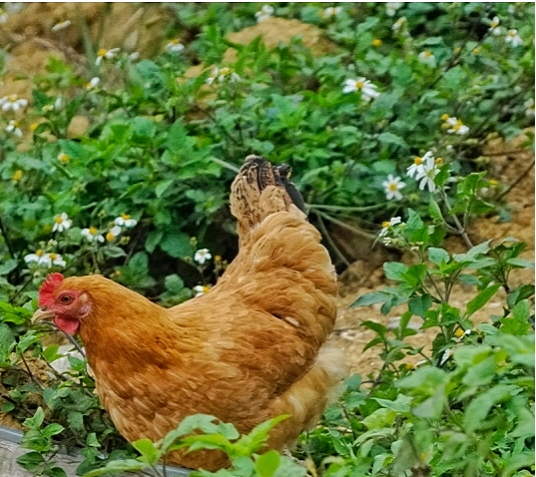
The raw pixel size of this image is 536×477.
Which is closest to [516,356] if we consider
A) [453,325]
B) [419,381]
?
[419,381]

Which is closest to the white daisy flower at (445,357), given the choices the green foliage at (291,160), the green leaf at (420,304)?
the green foliage at (291,160)

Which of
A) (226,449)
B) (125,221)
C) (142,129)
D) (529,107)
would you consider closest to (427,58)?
(529,107)

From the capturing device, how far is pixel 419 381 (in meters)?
1.65

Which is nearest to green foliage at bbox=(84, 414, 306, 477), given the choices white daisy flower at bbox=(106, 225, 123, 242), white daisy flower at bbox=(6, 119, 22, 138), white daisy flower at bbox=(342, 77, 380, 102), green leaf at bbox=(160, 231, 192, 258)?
white daisy flower at bbox=(106, 225, 123, 242)

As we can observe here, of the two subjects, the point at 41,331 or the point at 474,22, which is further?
the point at 474,22

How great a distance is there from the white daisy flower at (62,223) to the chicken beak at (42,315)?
1203mm

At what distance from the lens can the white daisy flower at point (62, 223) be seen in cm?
396

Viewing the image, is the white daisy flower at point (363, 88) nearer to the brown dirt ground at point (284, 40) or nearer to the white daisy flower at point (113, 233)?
the brown dirt ground at point (284, 40)

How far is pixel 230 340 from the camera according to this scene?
2838 millimetres

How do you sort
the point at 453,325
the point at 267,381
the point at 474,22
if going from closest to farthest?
the point at 267,381
the point at 453,325
the point at 474,22

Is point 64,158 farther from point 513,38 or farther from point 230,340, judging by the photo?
point 513,38

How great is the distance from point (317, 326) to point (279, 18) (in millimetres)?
3058

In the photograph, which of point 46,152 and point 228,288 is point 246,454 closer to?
point 228,288

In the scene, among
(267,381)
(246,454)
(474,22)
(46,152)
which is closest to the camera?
(246,454)
